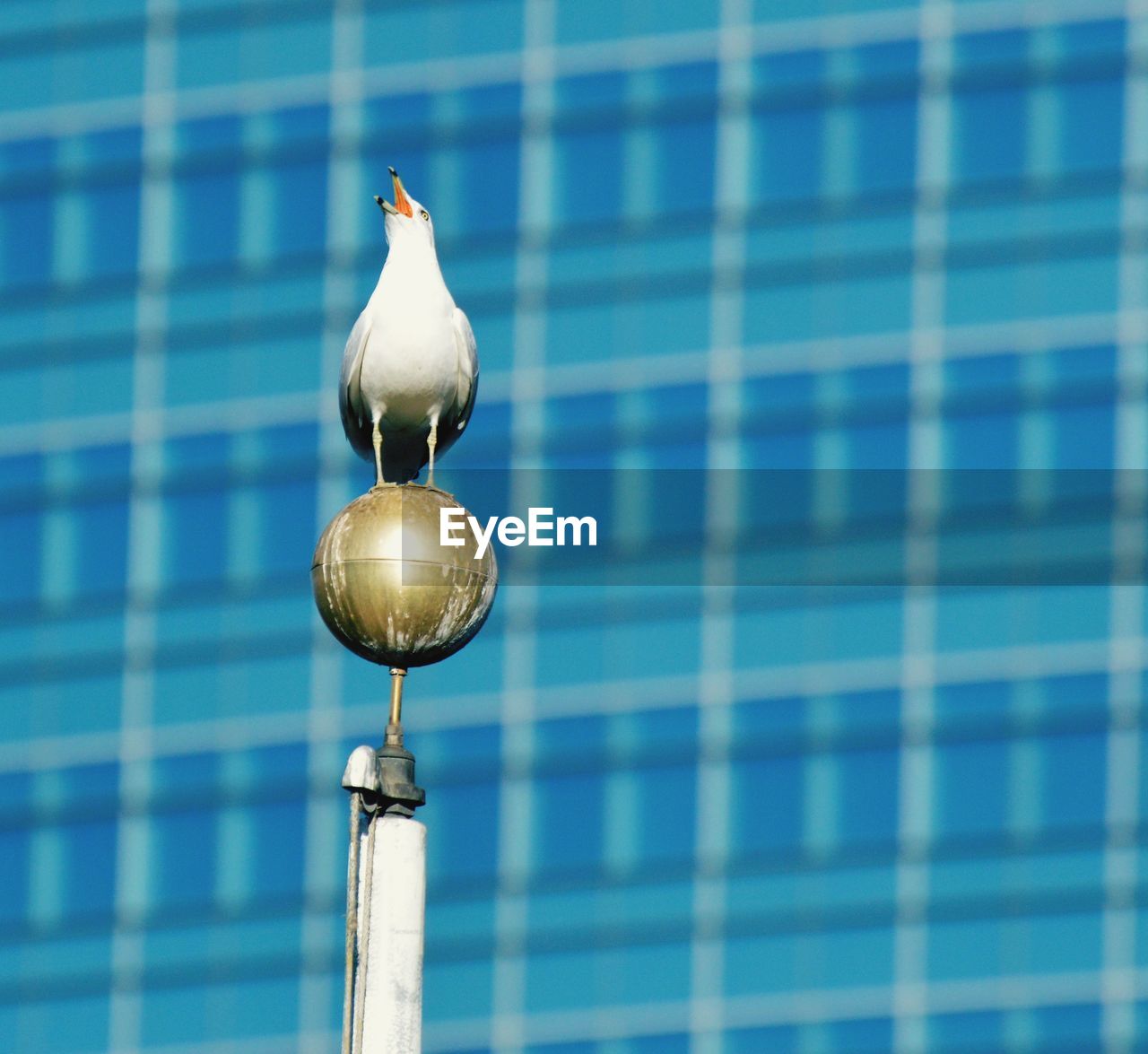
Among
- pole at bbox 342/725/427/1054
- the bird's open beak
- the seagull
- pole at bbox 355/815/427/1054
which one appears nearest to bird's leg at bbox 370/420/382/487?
the seagull

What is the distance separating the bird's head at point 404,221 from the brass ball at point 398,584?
260cm

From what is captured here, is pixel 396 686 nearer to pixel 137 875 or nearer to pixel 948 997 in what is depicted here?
pixel 948 997

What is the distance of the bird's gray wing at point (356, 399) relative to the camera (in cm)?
1487

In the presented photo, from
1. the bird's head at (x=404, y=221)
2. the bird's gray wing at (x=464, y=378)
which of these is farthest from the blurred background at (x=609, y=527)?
the bird's gray wing at (x=464, y=378)

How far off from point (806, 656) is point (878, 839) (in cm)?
343

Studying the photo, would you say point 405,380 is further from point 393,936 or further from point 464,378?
point 393,936

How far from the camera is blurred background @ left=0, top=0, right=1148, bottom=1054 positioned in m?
69.8

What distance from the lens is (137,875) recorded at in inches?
2918

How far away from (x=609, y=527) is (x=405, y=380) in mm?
59749

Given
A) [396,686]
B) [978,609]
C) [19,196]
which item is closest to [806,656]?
[978,609]

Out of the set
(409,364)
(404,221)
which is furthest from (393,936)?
(404,221)

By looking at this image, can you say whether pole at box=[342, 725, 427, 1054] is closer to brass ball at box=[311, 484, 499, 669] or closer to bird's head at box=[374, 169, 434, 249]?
brass ball at box=[311, 484, 499, 669]

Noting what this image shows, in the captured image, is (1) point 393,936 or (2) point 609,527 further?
(2) point 609,527

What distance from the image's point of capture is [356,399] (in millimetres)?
14898
